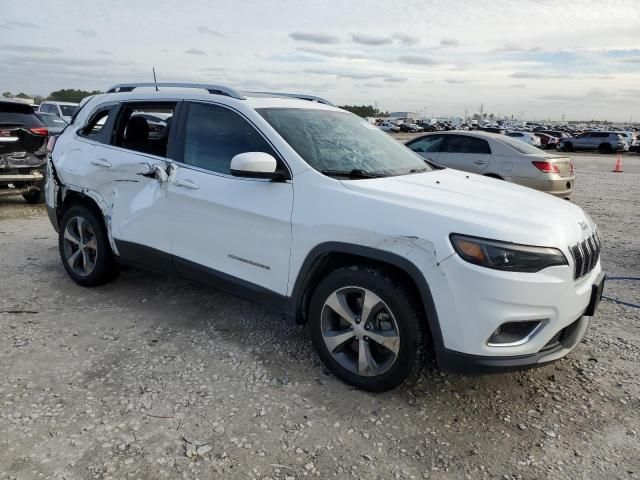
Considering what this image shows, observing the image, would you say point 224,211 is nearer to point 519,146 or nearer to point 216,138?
point 216,138

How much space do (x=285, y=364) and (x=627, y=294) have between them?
3.45 meters

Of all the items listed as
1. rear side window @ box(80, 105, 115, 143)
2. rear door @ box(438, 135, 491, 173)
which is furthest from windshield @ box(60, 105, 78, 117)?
rear side window @ box(80, 105, 115, 143)

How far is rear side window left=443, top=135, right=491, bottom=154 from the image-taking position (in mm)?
9969

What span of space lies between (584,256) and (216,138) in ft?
8.27

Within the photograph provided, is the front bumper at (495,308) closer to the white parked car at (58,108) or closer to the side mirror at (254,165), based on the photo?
the side mirror at (254,165)

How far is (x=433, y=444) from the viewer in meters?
2.73

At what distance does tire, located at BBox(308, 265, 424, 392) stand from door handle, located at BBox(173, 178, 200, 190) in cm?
121

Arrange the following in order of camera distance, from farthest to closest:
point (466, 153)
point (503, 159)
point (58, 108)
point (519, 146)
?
point (58, 108), point (466, 153), point (519, 146), point (503, 159)

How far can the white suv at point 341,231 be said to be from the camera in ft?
8.86

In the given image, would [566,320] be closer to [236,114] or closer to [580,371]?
[580,371]

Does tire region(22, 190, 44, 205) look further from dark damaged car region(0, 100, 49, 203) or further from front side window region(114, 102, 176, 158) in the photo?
front side window region(114, 102, 176, 158)

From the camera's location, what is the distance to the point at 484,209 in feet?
9.54

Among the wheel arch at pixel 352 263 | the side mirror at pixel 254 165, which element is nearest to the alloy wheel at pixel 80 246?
the side mirror at pixel 254 165

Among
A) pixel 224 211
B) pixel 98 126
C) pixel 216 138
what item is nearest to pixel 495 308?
pixel 224 211
